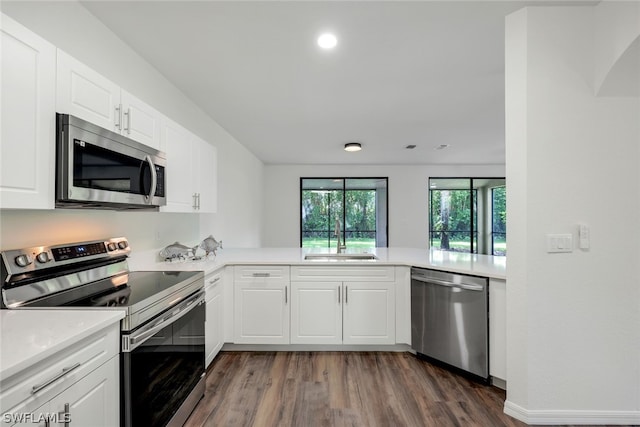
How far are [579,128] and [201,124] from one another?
329cm

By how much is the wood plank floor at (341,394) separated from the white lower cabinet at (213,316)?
180mm

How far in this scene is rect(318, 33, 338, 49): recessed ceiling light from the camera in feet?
6.73

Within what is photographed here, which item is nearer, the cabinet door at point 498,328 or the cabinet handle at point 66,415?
the cabinet handle at point 66,415

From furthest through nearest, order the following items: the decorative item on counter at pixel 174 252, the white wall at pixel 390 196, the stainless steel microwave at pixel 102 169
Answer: the white wall at pixel 390 196
the decorative item on counter at pixel 174 252
the stainless steel microwave at pixel 102 169

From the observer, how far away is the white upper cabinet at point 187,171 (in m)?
2.24

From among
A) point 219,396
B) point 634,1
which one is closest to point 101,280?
point 219,396

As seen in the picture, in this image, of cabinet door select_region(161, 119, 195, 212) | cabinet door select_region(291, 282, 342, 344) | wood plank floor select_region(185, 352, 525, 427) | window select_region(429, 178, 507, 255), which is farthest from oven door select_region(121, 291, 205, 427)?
window select_region(429, 178, 507, 255)

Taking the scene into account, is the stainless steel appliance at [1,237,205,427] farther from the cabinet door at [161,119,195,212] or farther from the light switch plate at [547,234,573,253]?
the light switch plate at [547,234,573,253]

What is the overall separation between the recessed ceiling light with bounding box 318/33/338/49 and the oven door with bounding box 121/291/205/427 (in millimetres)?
1871

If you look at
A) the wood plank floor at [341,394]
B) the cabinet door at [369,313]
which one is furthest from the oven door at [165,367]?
the cabinet door at [369,313]

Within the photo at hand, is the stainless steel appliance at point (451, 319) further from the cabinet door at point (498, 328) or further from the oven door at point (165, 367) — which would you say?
the oven door at point (165, 367)

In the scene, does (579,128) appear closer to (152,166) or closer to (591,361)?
(591,361)

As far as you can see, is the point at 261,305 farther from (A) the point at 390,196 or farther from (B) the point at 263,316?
(A) the point at 390,196

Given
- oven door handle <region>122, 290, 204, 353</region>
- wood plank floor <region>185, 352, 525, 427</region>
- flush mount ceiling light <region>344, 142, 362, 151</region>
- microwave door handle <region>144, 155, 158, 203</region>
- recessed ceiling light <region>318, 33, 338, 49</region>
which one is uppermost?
recessed ceiling light <region>318, 33, 338, 49</region>
